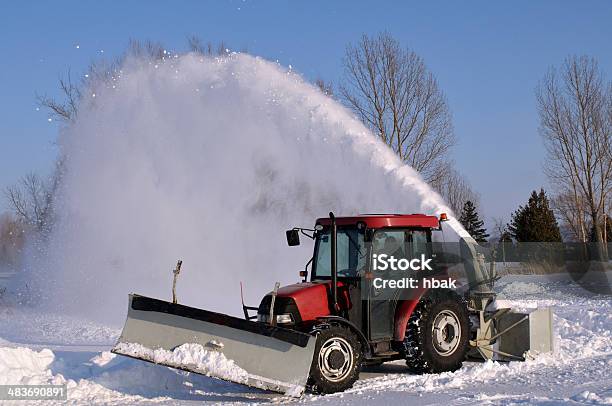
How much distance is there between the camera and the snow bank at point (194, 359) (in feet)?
23.4

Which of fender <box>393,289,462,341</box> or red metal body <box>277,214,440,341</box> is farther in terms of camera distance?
fender <box>393,289,462,341</box>

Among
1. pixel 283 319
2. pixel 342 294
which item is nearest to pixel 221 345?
pixel 283 319

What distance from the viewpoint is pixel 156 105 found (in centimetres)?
1675

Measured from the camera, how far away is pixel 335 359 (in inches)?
295

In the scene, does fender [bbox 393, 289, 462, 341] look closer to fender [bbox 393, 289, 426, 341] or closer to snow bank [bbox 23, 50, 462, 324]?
fender [bbox 393, 289, 426, 341]

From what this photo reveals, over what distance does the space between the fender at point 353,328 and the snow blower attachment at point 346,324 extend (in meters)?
0.01

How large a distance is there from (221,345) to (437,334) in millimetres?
2733

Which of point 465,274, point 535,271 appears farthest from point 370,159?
point 535,271

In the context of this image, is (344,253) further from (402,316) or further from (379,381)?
(379,381)

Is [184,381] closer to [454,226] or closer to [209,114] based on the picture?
[454,226]

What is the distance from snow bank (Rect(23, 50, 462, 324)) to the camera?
52.5ft

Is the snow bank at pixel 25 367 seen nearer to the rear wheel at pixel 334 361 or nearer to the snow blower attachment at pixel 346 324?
the snow blower attachment at pixel 346 324

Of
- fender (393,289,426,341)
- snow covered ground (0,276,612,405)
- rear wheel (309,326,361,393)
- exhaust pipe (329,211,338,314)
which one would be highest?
exhaust pipe (329,211,338,314)

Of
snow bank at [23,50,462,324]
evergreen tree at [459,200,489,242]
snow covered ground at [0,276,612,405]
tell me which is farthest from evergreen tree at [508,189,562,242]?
snow covered ground at [0,276,612,405]
